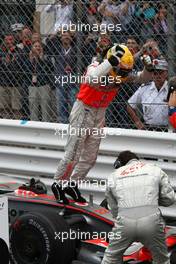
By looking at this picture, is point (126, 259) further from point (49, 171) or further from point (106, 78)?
point (49, 171)

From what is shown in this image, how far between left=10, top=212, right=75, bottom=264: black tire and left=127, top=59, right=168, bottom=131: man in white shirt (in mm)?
1980

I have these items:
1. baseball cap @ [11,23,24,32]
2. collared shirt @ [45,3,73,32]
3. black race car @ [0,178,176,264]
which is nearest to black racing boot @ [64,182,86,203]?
black race car @ [0,178,176,264]

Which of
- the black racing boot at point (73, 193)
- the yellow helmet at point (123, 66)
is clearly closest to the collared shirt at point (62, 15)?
the yellow helmet at point (123, 66)

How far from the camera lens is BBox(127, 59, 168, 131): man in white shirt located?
857 cm

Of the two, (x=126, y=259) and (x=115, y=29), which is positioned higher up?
(x=115, y=29)

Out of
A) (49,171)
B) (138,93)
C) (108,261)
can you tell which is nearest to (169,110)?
(138,93)

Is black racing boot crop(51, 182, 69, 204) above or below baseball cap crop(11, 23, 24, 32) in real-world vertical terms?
below

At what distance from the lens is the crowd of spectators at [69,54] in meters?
8.45

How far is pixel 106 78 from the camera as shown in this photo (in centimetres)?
779

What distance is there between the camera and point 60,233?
6.97m

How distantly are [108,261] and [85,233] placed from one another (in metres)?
0.84

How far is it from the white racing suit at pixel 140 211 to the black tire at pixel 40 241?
57cm

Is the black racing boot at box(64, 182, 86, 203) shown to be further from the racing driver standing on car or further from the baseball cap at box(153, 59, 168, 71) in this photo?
the baseball cap at box(153, 59, 168, 71)

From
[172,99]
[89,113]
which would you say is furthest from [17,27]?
[172,99]
